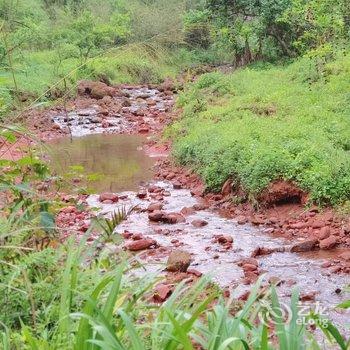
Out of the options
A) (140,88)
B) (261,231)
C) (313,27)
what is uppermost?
(313,27)

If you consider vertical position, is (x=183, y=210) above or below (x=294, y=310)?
below

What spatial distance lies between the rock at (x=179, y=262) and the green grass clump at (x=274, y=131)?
223 cm

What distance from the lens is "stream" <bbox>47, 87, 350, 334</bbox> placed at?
5293 mm

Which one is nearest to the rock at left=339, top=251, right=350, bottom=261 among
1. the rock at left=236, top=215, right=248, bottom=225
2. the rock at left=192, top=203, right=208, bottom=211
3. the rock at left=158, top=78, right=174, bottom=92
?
the rock at left=236, top=215, right=248, bottom=225

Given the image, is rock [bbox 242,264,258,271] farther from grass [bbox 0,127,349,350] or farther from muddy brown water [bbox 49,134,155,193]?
muddy brown water [bbox 49,134,155,193]

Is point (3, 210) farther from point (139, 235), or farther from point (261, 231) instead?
point (261, 231)

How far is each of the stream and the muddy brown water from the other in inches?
0.7

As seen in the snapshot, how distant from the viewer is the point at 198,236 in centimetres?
712

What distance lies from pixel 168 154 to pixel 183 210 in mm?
4057

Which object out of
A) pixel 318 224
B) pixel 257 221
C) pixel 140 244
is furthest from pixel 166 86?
pixel 140 244

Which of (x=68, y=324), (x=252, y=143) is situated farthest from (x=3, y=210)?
(x=252, y=143)

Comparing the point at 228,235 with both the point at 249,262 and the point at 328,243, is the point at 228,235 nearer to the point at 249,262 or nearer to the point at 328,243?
the point at 249,262

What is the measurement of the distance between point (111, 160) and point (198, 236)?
18.0 ft

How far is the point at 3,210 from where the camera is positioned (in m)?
3.23
